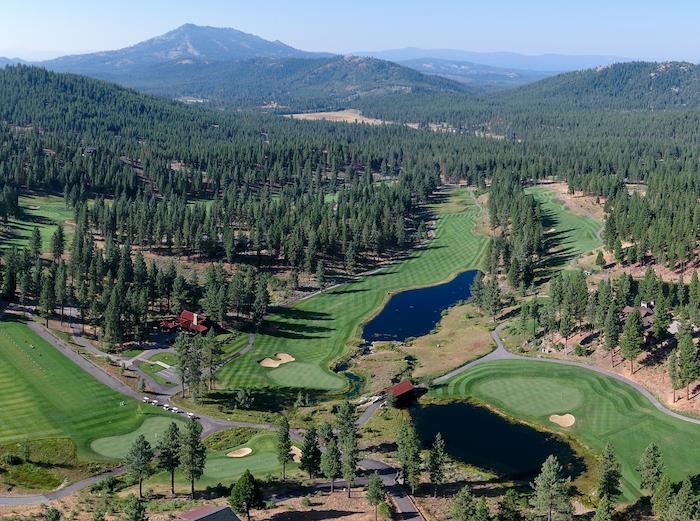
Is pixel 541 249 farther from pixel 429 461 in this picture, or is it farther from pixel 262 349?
pixel 429 461

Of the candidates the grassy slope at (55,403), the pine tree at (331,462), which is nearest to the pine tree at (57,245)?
the grassy slope at (55,403)

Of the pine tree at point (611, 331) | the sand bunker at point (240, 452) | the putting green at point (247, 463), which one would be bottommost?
the sand bunker at point (240, 452)

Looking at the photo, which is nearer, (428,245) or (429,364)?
(429,364)

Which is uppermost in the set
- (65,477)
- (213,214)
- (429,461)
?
(213,214)

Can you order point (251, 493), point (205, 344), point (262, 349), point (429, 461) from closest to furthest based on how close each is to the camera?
point (251, 493)
point (429, 461)
point (205, 344)
point (262, 349)

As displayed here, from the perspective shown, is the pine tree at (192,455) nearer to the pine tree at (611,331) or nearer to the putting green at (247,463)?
the putting green at (247,463)

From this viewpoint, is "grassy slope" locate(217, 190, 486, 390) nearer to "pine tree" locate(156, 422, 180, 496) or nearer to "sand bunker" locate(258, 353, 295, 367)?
"sand bunker" locate(258, 353, 295, 367)

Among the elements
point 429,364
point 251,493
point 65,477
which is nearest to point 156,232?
point 429,364
